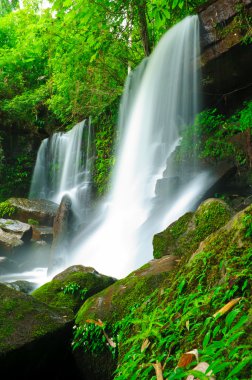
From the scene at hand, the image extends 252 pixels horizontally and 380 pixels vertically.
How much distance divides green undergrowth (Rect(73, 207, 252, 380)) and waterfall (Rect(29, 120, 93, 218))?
27.2ft

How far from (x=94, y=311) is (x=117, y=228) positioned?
5.21 metres

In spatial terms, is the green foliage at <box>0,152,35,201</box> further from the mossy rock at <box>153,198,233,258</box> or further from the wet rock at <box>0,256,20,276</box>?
the mossy rock at <box>153,198,233,258</box>

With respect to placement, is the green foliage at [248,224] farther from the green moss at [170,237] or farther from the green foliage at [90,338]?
the green moss at [170,237]

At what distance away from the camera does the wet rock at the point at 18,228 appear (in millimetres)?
9758

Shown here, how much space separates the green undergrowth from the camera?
1.29 m

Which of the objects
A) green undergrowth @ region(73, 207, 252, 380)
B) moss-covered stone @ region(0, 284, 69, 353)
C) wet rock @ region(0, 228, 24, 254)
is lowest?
green undergrowth @ region(73, 207, 252, 380)

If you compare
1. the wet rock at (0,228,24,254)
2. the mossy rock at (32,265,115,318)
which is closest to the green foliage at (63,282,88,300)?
the mossy rock at (32,265,115,318)

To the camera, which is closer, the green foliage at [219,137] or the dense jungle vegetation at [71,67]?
the green foliage at [219,137]

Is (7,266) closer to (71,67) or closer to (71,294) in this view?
(71,294)

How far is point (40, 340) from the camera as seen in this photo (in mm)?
2752

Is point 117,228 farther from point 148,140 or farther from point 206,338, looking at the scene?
point 206,338

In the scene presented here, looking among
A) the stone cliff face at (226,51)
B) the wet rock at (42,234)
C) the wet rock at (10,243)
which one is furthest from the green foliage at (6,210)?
the stone cliff face at (226,51)

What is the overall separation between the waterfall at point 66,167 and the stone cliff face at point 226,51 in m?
5.18

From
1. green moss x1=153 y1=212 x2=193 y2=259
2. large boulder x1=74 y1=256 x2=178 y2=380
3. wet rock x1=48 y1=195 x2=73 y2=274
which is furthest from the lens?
wet rock x1=48 y1=195 x2=73 y2=274
